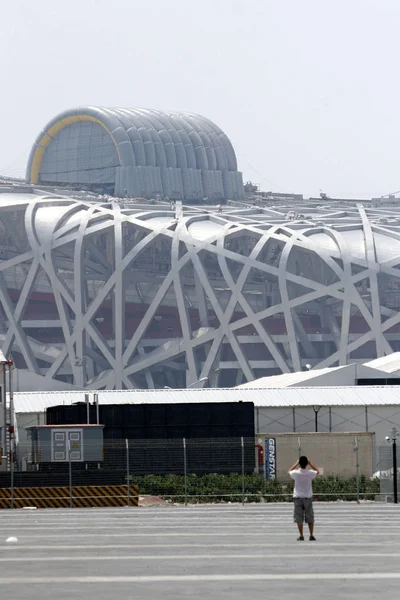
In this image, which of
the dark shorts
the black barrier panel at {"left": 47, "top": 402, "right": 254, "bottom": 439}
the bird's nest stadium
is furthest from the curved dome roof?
the dark shorts

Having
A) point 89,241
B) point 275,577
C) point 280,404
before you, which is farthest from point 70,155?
point 275,577

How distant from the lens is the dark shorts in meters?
27.1

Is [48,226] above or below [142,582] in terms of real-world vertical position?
above

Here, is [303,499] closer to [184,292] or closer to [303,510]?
[303,510]

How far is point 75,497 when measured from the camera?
40.7m

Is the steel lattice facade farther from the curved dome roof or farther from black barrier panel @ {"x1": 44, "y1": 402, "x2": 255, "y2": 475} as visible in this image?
black barrier panel @ {"x1": 44, "y1": 402, "x2": 255, "y2": 475}

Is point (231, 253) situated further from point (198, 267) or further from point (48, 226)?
point (48, 226)

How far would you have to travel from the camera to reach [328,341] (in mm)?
111625

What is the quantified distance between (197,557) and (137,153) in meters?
124

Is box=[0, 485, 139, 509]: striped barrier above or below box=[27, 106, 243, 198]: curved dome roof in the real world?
below

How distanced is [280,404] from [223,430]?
841 cm

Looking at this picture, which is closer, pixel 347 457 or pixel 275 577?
pixel 275 577

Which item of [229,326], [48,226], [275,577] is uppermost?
[48,226]

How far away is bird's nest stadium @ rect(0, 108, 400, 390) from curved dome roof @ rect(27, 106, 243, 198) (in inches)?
1015
